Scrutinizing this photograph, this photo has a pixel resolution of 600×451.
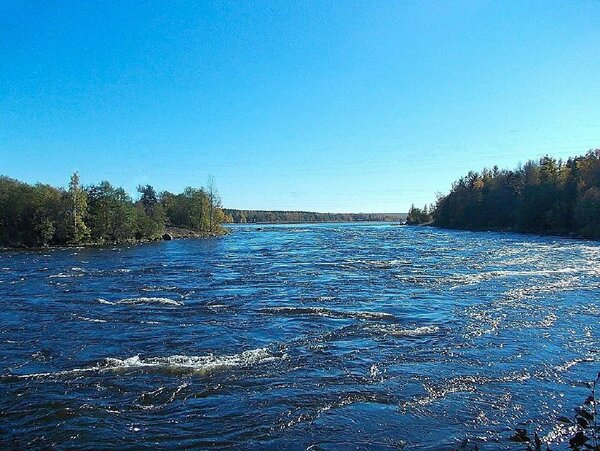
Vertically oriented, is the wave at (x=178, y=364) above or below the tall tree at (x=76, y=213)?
below

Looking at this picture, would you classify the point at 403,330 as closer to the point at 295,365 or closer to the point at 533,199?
the point at 295,365

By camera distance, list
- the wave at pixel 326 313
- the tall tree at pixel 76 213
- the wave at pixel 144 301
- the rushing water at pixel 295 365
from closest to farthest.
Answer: the rushing water at pixel 295 365 → the wave at pixel 326 313 → the wave at pixel 144 301 → the tall tree at pixel 76 213

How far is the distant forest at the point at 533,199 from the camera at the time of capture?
69.5m

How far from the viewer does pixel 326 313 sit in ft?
53.7

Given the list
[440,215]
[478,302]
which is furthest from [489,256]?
[440,215]

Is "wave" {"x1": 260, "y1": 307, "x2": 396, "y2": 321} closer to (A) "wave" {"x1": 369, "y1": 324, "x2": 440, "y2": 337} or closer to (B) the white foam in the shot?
(A) "wave" {"x1": 369, "y1": 324, "x2": 440, "y2": 337}

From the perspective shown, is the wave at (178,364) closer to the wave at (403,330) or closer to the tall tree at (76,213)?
the wave at (403,330)

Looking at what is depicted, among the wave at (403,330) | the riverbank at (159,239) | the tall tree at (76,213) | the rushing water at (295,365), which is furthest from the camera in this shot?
the tall tree at (76,213)

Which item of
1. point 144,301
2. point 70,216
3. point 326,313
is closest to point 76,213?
point 70,216

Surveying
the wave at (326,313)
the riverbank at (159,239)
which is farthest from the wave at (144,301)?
the riverbank at (159,239)

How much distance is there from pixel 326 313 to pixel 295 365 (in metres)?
5.94

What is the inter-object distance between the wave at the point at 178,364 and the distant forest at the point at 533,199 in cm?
6643

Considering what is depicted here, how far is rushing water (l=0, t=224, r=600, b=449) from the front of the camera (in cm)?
736

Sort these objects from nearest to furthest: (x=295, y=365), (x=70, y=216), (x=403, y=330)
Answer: (x=295, y=365) → (x=403, y=330) → (x=70, y=216)
